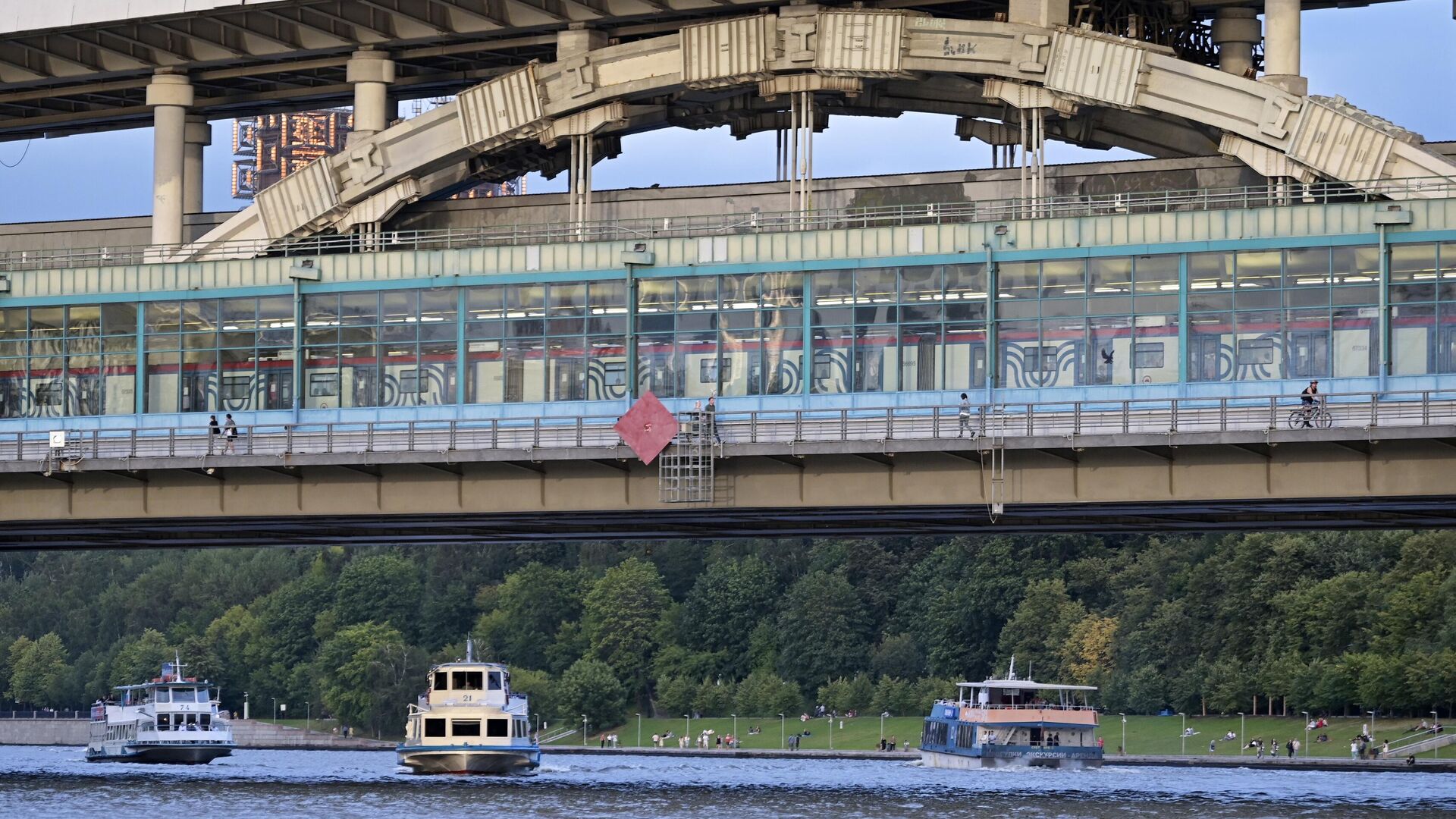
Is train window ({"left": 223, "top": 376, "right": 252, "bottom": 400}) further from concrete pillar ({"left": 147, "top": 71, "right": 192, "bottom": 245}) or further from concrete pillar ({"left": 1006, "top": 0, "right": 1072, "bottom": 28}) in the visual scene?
concrete pillar ({"left": 1006, "top": 0, "right": 1072, "bottom": 28})

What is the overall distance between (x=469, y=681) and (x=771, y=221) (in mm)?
23116

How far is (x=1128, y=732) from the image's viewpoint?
5650 inches

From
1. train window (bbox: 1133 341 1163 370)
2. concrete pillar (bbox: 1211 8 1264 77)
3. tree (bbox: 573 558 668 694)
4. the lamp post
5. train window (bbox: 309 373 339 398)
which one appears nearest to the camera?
train window (bbox: 1133 341 1163 370)

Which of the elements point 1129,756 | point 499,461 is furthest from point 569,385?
point 1129,756

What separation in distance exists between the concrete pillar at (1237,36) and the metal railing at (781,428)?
1122 inches

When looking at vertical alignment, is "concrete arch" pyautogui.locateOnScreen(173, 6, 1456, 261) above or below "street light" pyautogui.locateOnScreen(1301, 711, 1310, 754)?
above

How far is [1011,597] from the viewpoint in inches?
6683

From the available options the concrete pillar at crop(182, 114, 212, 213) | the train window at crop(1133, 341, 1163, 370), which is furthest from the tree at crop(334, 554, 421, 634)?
the train window at crop(1133, 341, 1163, 370)

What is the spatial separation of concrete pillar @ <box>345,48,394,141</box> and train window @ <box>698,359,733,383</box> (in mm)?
31733

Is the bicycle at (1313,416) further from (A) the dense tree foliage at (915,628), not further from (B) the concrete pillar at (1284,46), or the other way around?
(A) the dense tree foliage at (915,628)

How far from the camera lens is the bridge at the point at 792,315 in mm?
67500

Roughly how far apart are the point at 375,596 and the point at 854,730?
5641 centimetres

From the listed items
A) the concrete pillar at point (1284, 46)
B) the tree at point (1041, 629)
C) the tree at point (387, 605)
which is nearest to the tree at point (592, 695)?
the tree at point (1041, 629)

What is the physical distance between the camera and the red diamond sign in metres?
69.1
